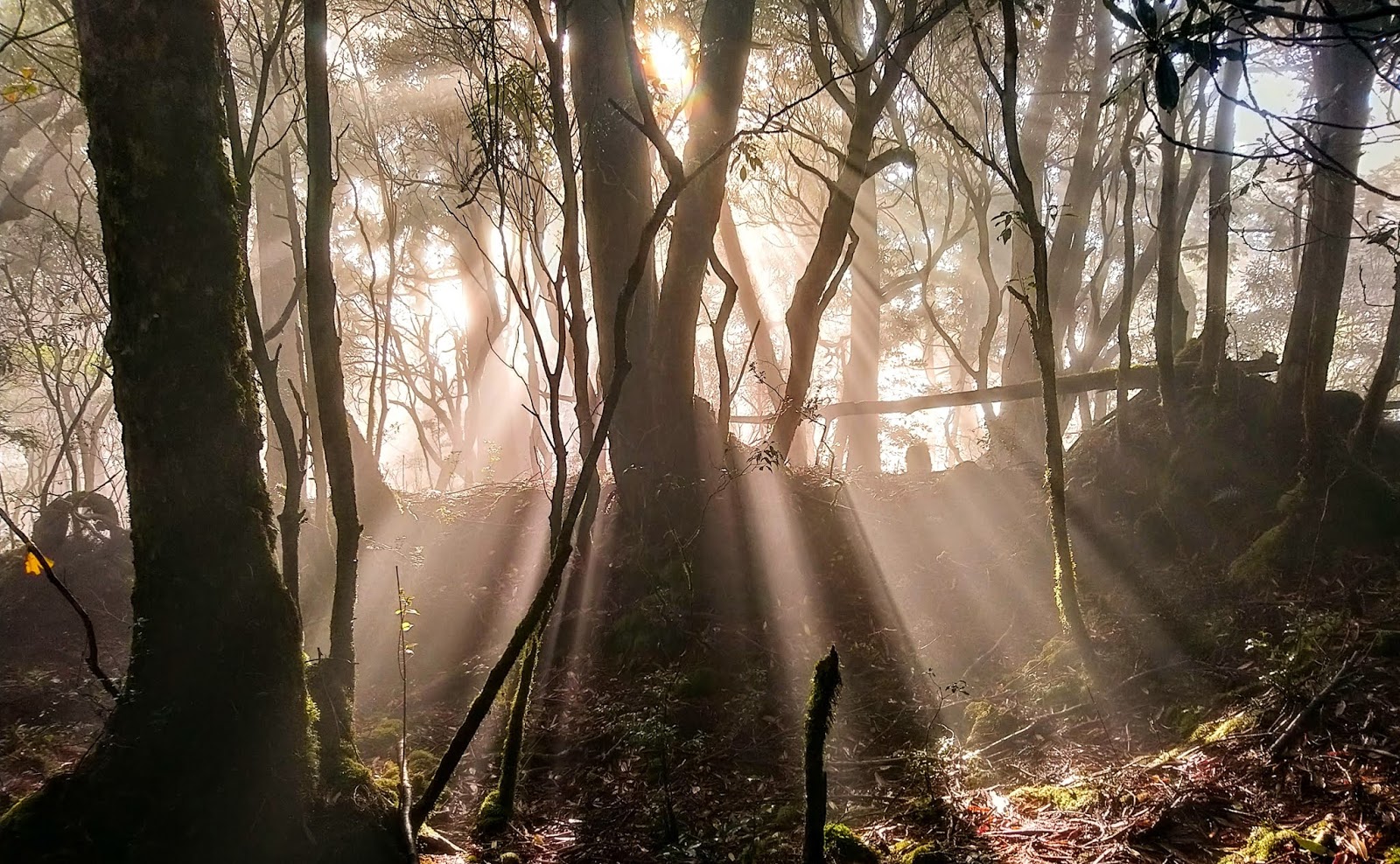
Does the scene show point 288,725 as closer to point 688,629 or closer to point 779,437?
point 688,629

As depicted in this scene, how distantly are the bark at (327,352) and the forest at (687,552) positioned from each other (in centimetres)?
2

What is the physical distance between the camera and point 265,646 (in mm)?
2543

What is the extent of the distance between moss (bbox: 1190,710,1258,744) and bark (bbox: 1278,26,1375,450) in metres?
2.15

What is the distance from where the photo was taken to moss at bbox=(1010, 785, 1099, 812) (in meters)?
2.91

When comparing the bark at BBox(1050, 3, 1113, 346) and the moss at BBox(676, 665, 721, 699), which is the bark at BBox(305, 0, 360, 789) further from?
the bark at BBox(1050, 3, 1113, 346)

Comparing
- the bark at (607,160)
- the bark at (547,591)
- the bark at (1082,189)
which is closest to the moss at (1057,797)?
the bark at (547,591)

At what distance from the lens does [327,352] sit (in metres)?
3.51

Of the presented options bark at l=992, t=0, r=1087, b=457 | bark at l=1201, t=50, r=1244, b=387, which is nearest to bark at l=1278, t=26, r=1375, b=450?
bark at l=1201, t=50, r=1244, b=387

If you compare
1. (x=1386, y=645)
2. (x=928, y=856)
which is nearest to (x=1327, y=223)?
(x=1386, y=645)

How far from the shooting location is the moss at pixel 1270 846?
2.27 m

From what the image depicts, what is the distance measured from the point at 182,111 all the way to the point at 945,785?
13.6ft

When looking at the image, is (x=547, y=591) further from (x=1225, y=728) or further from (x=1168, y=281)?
(x=1168, y=281)

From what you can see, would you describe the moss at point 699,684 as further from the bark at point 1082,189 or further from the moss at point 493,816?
the bark at point 1082,189

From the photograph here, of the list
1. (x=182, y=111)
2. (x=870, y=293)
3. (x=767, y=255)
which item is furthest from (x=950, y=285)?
(x=182, y=111)
